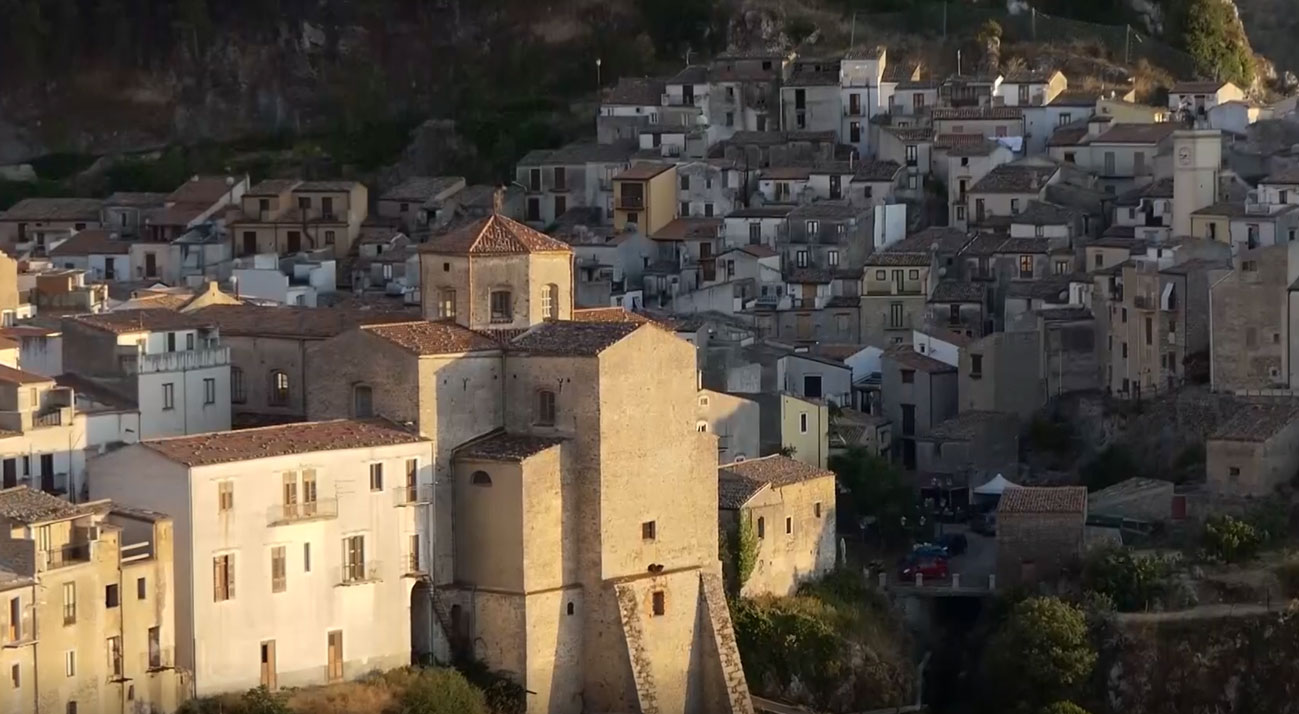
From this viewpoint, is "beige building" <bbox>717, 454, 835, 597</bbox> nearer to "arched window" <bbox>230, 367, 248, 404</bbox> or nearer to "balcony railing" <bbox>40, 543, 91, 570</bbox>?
"arched window" <bbox>230, 367, 248, 404</bbox>

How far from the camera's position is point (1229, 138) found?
75.8 m

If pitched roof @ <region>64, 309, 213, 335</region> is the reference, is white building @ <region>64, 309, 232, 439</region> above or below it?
below

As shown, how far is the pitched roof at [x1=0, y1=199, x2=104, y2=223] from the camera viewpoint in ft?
267

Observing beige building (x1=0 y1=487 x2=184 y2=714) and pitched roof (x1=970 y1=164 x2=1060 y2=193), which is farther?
pitched roof (x1=970 y1=164 x2=1060 y2=193)

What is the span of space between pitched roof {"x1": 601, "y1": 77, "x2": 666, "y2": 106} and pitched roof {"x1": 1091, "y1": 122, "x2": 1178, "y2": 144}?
973 cm

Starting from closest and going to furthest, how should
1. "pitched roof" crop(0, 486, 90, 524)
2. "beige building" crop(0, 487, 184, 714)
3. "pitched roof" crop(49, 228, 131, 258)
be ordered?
1. "beige building" crop(0, 487, 184, 714)
2. "pitched roof" crop(0, 486, 90, 524)
3. "pitched roof" crop(49, 228, 131, 258)

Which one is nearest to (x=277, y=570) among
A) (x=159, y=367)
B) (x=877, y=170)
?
(x=159, y=367)

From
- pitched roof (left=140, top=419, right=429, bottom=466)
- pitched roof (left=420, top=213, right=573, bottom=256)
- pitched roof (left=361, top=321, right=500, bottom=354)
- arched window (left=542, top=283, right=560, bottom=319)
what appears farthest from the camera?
arched window (left=542, top=283, right=560, bottom=319)

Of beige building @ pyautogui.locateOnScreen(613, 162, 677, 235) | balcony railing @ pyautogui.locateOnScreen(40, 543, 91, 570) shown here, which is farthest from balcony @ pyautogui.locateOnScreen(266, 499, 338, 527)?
beige building @ pyautogui.locateOnScreen(613, 162, 677, 235)

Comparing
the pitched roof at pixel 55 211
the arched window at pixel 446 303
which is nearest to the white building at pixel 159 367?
the arched window at pixel 446 303

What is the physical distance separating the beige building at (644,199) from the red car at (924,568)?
52.9ft

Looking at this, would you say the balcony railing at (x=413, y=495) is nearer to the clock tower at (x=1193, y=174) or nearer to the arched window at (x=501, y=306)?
the arched window at (x=501, y=306)

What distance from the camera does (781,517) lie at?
58531 millimetres

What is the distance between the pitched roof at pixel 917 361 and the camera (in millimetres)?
67438
